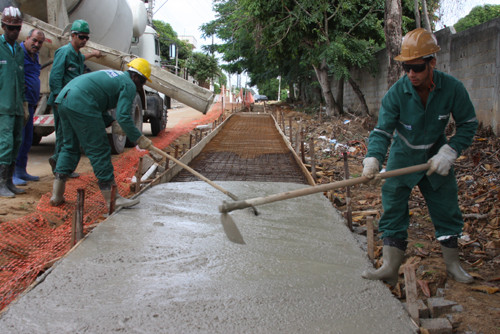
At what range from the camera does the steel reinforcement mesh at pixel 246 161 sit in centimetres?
532

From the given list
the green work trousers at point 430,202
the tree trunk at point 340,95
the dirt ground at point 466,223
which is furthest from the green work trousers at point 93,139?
the tree trunk at point 340,95

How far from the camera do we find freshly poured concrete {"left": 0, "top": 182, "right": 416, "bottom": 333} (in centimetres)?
191

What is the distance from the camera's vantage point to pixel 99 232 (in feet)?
9.70

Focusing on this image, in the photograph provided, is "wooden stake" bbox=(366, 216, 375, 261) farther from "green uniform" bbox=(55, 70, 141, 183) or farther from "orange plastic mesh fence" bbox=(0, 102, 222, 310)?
"green uniform" bbox=(55, 70, 141, 183)

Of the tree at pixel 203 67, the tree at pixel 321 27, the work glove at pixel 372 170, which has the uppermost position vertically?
the tree at pixel 203 67

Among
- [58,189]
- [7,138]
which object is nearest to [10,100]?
[7,138]

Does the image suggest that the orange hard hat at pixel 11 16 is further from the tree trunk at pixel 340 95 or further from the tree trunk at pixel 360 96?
the tree trunk at pixel 340 95

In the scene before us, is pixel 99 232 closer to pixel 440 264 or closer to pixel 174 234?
pixel 174 234

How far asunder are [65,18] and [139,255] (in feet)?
15.0

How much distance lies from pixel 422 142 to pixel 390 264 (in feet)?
2.65

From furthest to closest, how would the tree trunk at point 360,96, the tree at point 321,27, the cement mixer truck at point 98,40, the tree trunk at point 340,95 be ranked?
the tree trunk at point 340,95 → the tree trunk at point 360,96 → the tree at point 321,27 → the cement mixer truck at point 98,40

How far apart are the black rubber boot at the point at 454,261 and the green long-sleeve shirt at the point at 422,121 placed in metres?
0.45

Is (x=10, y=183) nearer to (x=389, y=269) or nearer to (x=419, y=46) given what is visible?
(x=389, y=269)

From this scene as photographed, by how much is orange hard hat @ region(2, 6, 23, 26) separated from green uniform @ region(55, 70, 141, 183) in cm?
108
